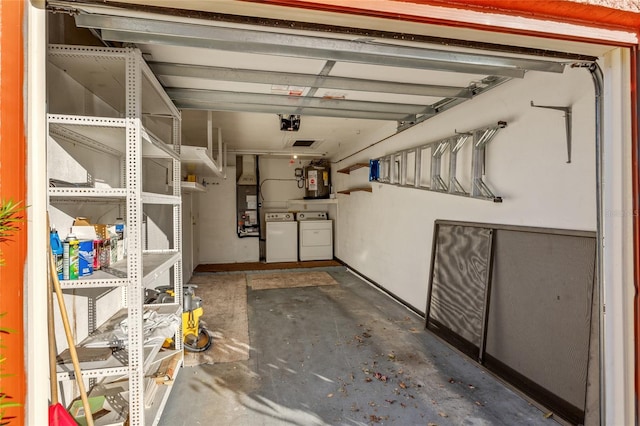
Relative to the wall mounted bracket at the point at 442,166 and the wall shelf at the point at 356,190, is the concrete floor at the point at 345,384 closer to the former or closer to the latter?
the wall mounted bracket at the point at 442,166

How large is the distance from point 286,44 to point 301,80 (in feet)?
3.93

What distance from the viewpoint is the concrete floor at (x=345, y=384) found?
1981 mm

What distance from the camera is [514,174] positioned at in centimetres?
241

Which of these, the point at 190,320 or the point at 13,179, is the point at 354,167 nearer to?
the point at 190,320

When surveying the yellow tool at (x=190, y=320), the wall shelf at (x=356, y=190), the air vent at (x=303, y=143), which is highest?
the air vent at (x=303, y=143)

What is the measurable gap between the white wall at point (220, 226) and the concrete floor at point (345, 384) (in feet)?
12.3

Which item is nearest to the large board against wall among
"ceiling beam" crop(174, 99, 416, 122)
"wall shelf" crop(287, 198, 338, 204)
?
"ceiling beam" crop(174, 99, 416, 122)

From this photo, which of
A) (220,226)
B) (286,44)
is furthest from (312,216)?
(286,44)

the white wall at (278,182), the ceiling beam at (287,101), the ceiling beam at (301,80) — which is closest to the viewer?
the ceiling beam at (301,80)

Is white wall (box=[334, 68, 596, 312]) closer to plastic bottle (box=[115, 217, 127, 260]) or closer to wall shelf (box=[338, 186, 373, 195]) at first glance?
wall shelf (box=[338, 186, 373, 195])

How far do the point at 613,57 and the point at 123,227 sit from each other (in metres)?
2.50

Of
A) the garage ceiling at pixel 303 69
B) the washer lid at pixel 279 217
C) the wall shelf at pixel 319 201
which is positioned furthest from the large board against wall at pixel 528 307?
the washer lid at pixel 279 217

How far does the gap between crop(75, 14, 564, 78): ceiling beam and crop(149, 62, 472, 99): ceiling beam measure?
2.27 feet

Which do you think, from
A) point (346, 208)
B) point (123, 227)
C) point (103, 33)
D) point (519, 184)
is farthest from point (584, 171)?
point (346, 208)
